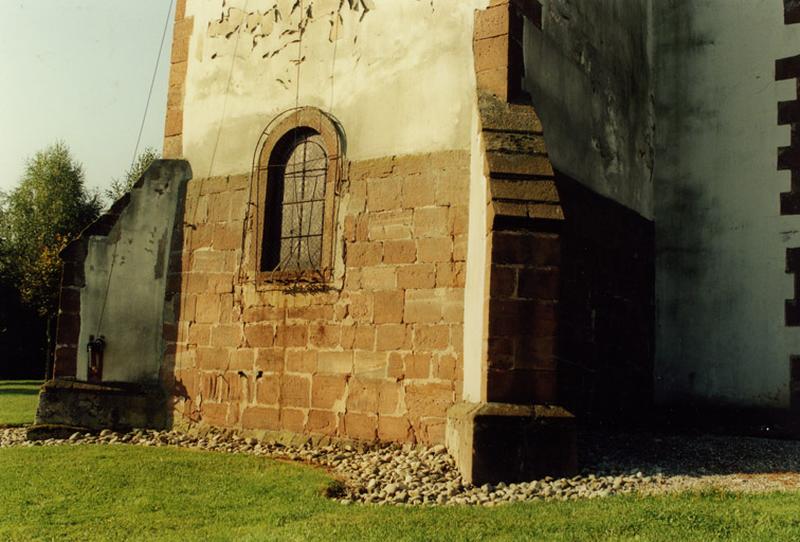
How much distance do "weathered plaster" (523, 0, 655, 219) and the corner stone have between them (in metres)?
3.17

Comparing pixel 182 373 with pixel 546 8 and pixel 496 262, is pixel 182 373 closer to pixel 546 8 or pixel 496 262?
pixel 496 262

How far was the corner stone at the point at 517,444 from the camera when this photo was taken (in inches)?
253

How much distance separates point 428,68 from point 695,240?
5.13m

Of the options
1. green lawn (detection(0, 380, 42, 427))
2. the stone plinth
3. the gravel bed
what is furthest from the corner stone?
green lawn (detection(0, 380, 42, 427))

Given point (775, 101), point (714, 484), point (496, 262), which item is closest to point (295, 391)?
point (496, 262)

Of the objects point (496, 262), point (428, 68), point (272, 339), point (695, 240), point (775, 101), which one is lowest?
point (272, 339)

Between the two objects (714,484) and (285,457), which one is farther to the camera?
(285,457)

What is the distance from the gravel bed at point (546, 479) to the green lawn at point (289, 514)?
0.38 m

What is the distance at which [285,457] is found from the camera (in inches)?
322

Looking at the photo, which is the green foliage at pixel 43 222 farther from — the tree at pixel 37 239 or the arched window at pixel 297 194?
the arched window at pixel 297 194

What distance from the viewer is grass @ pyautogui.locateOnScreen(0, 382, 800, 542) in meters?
4.82

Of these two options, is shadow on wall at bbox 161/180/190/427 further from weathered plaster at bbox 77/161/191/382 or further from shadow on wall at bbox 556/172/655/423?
shadow on wall at bbox 556/172/655/423

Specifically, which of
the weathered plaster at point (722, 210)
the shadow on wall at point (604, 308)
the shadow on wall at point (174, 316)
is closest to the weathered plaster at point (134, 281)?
the shadow on wall at point (174, 316)

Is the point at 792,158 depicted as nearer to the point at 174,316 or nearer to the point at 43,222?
the point at 174,316
